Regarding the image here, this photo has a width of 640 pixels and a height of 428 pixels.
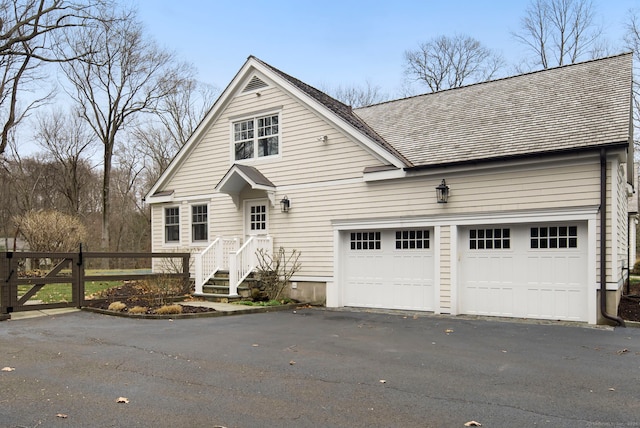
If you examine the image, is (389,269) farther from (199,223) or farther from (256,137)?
(199,223)

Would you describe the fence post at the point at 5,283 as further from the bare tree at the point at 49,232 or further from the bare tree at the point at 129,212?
the bare tree at the point at 129,212

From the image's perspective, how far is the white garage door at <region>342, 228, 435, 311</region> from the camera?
12.0 meters

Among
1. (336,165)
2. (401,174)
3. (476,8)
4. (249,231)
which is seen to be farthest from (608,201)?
(476,8)

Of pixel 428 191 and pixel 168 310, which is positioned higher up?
pixel 428 191

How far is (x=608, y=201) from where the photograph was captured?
31.9 feet

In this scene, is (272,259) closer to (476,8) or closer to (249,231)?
(249,231)

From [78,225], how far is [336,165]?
1489 cm

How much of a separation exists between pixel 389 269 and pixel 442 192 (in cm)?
246

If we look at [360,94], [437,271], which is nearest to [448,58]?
[360,94]

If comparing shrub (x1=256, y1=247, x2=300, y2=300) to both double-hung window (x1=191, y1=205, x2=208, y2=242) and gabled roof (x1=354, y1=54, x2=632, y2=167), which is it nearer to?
double-hung window (x1=191, y1=205, x2=208, y2=242)

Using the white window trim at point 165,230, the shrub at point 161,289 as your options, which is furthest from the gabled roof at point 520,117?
the shrub at point 161,289

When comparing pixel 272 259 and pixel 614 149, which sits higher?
pixel 614 149

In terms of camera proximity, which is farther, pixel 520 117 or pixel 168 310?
pixel 520 117

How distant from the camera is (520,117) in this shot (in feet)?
39.7
